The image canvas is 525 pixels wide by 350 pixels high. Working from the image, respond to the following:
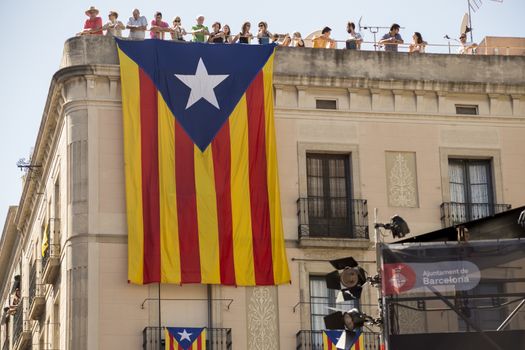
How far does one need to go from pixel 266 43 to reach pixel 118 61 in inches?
159

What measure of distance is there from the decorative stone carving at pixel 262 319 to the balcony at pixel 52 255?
16.6 ft

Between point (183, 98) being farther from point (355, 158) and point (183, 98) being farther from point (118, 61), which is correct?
point (355, 158)

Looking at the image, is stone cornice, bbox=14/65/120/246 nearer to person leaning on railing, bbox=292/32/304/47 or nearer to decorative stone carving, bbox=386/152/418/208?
person leaning on railing, bbox=292/32/304/47

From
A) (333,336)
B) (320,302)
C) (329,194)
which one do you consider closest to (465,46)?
(329,194)

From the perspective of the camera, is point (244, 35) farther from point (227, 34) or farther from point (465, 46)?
point (465, 46)

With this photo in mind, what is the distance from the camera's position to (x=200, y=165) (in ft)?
135

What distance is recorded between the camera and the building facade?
40250 millimetres

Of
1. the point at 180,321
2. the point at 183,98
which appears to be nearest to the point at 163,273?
the point at 180,321

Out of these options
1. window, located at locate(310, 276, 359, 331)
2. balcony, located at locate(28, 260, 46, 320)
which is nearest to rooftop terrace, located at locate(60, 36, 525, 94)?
window, located at locate(310, 276, 359, 331)

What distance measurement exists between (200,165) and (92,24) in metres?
4.83

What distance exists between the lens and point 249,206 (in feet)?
136

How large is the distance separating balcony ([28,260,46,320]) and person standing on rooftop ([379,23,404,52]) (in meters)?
11.4

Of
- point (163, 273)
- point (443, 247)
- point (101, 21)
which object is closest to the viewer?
point (443, 247)

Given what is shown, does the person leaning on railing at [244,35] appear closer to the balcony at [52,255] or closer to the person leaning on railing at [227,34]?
the person leaning on railing at [227,34]
